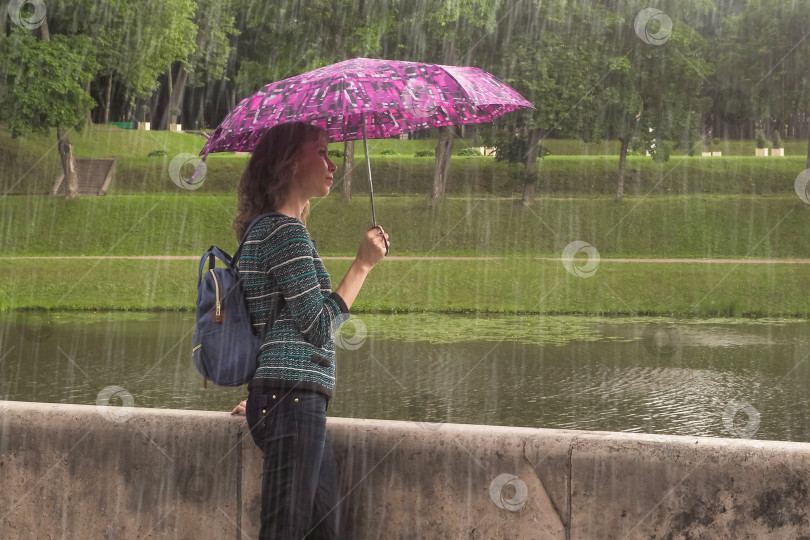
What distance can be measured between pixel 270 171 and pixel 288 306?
48 centimetres

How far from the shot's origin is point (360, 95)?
3541mm

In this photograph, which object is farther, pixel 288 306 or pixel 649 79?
pixel 649 79

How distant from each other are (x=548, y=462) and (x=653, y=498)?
1.21 ft

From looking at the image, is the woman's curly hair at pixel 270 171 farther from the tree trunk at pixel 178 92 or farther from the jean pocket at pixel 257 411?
the tree trunk at pixel 178 92

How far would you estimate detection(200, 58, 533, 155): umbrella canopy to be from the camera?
11.5 feet

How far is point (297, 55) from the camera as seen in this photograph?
33.0 m

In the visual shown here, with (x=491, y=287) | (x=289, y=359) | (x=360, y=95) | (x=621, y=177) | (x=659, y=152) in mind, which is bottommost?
(x=289, y=359)

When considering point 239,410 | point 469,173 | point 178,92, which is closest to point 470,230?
point 469,173

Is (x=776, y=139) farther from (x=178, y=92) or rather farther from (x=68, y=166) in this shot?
(x=178, y=92)

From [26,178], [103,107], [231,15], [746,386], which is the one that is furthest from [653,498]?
[103,107]

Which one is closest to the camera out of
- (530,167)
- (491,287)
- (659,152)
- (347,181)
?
(491,287)

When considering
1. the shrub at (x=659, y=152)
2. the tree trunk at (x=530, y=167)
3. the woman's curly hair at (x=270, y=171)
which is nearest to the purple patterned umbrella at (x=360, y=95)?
the woman's curly hair at (x=270, y=171)

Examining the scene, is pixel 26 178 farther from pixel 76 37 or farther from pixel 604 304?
pixel 604 304

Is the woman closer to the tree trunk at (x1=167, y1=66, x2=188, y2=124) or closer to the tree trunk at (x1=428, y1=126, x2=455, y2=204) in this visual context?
the tree trunk at (x1=428, y1=126, x2=455, y2=204)
